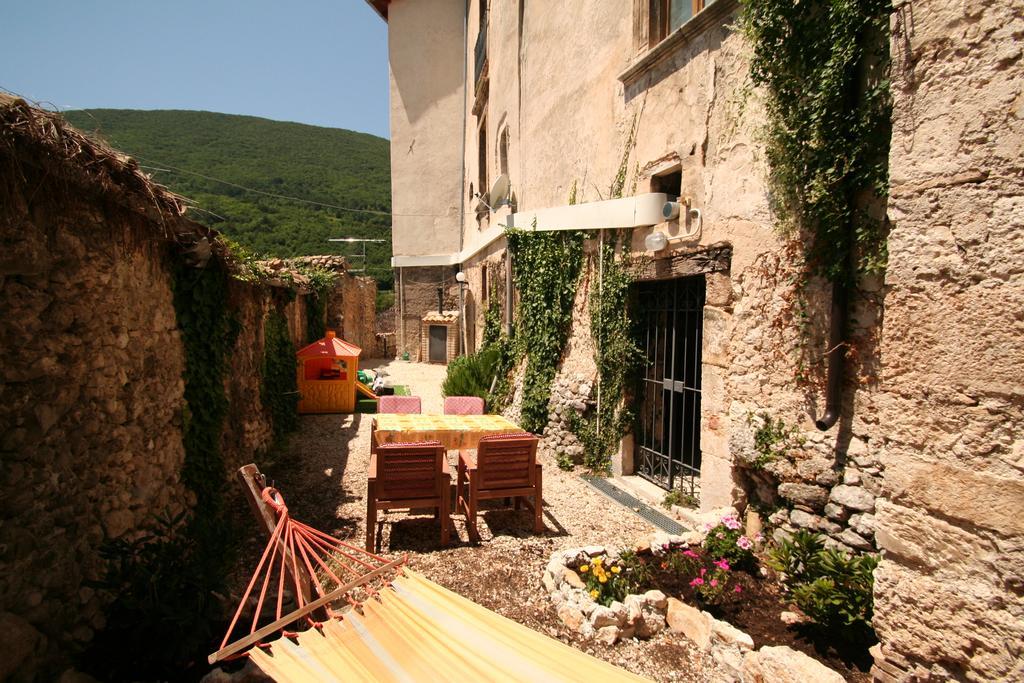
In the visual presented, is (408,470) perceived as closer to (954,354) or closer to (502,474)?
(502,474)

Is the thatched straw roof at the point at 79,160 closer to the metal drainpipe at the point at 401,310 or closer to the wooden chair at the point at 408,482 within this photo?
the wooden chair at the point at 408,482

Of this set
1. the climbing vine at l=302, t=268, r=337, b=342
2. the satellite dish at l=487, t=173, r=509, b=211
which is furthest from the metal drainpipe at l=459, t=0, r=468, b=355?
the satellite dish at l=487, t=173, r=509, b=211

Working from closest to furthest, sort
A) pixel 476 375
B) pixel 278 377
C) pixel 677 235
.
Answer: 1. pixel 677 235
2. pixel 278 377
3. pixel 476 375

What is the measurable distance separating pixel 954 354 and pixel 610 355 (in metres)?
3.77

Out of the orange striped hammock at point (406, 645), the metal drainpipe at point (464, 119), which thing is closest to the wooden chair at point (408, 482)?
the orange striped hammock at point (406, 645)

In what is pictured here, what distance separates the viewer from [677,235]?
199 inches

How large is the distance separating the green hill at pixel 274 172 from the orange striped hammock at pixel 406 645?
27.9 m

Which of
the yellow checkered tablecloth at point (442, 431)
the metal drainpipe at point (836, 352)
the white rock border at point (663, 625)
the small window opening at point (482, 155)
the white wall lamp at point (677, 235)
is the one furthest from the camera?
the small window opening at point (482, 155)

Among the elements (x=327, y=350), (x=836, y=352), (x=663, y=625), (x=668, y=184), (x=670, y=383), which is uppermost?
(x=668, y=184)

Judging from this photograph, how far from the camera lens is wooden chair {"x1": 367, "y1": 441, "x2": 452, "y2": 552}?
4.18m

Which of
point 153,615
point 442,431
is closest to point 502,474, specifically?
point 442,431

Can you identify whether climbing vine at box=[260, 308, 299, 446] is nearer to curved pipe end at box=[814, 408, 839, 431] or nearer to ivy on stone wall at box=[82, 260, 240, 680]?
ivy on stone wall at box=[82, 260, 240, 680]

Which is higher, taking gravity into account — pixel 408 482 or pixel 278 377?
pixel 278 377

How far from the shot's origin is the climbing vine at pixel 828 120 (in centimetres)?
314
